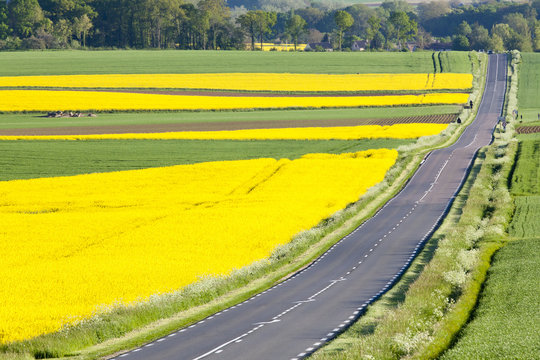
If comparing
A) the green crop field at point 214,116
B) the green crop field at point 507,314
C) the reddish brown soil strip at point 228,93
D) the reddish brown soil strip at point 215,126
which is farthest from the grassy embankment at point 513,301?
the reddish brown soil strip at point 228,93

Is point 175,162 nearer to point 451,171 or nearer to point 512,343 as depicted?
point 451,171

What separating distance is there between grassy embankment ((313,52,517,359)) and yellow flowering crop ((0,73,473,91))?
293 ft

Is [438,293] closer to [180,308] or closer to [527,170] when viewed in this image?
[180,308]

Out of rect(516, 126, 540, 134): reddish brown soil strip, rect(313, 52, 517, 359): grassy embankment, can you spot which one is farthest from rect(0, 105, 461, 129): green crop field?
rect(313, 52, 517, 359): grassy embankment

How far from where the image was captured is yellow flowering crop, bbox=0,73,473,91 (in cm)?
15362

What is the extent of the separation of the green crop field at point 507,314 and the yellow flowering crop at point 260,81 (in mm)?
112944

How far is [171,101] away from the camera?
137500 millimetres

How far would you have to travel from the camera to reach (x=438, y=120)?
124 m

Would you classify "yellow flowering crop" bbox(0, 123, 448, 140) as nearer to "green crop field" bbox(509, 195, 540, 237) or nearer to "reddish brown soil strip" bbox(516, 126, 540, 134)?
"reddish brown soil strip" bbox(516, 126, 540, 134)

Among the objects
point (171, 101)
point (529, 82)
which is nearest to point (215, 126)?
point (171, 101)

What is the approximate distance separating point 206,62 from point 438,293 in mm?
149441

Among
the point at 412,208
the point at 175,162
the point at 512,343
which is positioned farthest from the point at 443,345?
the point at 175,162

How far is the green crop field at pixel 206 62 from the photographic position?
170000 millimetres

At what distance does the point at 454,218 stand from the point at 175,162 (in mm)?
34283
